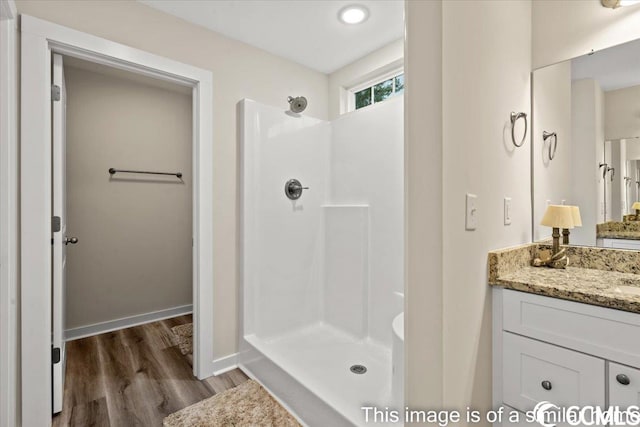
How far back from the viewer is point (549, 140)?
5.32 ft

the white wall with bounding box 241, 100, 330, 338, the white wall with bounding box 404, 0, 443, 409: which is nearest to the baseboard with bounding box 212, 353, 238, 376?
the white wall with bounding box 241, 100, 330, 338

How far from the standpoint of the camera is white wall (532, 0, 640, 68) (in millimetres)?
1417

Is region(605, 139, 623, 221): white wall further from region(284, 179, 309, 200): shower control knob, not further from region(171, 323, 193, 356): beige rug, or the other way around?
region(171, 323, 193, 356): beige rug

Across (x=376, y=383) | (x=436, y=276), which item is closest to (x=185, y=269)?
(x=376, y=383)

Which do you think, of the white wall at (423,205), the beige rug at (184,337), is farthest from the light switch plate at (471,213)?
the beige rug at (184,337)

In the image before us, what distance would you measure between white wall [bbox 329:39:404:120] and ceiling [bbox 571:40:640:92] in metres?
1.14

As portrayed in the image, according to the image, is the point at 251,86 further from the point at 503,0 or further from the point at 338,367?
the point at 338,367

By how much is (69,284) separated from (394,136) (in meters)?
3.11

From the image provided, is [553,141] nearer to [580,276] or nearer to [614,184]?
[614,184]

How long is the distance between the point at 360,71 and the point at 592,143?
1700 millimetres

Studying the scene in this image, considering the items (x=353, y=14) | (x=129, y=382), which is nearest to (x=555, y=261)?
(x=353, y=14)

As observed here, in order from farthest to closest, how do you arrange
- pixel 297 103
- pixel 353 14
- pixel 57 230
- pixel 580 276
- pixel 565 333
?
pixel 297 103 < pixel 353 14 < pixel 57 230 < pixel 580 276 < pixel 565 333

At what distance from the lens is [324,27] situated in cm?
219

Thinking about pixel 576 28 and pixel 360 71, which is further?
pixel 360 71
